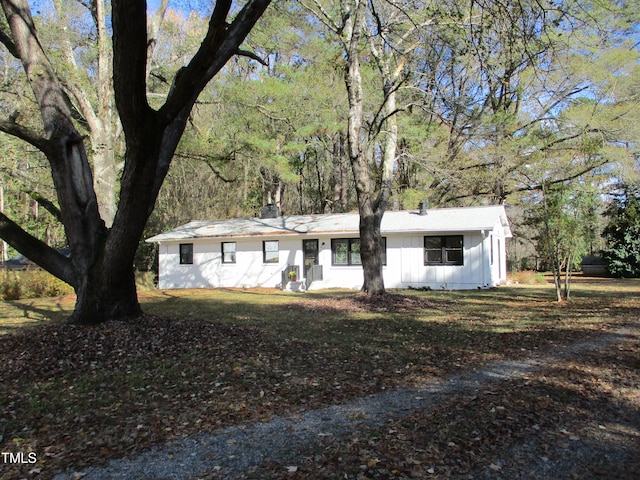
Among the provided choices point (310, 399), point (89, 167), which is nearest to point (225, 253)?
point (89, 167)

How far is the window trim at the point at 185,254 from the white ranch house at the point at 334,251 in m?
0.05

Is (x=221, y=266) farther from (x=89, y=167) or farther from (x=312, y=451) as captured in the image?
(x=312, y=451)

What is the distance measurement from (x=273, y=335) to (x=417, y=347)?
9.10 feet

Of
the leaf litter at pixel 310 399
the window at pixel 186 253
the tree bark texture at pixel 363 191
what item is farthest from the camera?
the window at pixel 186 253

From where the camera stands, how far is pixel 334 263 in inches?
811

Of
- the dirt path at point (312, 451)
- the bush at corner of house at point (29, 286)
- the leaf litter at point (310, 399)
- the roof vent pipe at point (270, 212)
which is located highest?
the roof vent pipe at point (270, 212)

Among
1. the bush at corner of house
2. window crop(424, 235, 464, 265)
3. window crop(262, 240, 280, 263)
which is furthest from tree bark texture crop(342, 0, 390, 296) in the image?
the bush at corner of house

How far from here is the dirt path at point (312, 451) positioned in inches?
124

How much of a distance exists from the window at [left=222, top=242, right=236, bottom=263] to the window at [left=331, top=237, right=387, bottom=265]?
5.18 meters

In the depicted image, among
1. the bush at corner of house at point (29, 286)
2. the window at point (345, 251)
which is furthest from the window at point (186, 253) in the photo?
the window at point (345, 251)

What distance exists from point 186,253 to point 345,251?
8.39m

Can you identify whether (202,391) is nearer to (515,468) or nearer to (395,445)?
(395,445)

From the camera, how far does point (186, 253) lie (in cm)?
2256

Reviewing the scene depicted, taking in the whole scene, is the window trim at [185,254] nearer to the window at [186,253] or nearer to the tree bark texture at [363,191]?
the window at [186,253]
